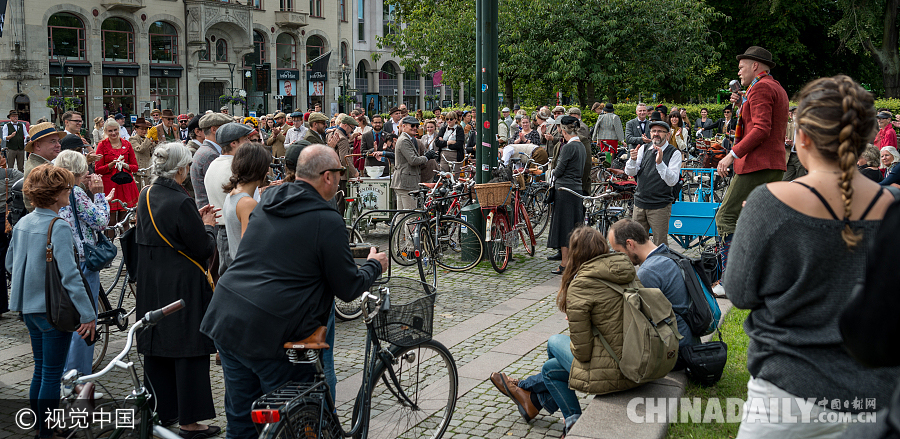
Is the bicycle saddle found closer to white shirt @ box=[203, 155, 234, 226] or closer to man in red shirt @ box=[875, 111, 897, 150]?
white shirt @ box=[203, 155, 234, 226]

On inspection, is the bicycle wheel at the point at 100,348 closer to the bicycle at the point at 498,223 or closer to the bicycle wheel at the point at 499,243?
the bicycle at the point at 498,223

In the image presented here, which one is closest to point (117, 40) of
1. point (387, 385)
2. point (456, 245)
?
point (456, 245)

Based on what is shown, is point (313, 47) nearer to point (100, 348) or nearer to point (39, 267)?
point (100, 348)

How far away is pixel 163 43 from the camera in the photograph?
159 feet

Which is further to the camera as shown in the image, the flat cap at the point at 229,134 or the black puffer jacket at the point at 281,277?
the flat cap at the point at 229,134

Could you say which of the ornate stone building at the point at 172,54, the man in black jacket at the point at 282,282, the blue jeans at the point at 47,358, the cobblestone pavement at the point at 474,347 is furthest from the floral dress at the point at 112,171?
the ornate stone building at the point at 172,54

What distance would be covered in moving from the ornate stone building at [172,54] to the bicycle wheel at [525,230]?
27502mm

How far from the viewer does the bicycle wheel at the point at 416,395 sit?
437 centimetres

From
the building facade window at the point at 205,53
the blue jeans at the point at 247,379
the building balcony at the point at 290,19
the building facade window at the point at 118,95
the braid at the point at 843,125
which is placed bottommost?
the blue jeans at the point at 247,379

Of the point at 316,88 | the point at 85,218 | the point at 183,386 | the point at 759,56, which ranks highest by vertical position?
the point at 316,88

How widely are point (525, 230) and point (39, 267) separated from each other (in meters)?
7.25

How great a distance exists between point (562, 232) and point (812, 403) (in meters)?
7.79

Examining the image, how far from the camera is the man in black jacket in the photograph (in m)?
3.62

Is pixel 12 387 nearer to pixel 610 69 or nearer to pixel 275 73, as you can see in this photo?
pixel 610 69
